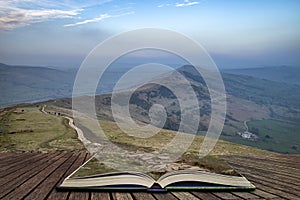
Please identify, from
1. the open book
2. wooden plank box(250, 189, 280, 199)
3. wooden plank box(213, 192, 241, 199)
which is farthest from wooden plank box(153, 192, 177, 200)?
wooden plank box(250, 189, 280, 199)

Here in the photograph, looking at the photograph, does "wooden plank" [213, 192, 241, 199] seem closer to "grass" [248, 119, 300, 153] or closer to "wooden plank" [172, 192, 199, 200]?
"wooden plank" [172, 192, 199, 200]

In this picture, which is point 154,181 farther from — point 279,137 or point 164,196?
point 279,137

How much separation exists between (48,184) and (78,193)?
761 mm

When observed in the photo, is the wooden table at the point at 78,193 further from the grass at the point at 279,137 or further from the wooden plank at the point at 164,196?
the grass at the point at 279,137

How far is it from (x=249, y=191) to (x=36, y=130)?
29.0 meters

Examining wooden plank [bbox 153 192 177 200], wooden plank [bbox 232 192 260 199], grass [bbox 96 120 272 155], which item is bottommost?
grass [bbox 96 120 272 155]

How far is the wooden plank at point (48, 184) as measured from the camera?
3629mm

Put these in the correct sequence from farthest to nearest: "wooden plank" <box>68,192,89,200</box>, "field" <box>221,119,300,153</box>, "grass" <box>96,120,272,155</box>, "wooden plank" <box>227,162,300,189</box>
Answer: "field" <box>221,119,300,153</box> → "grass" <box>96,120,272,155</box> → "wooden plank" <box>227,162,300,189</box> → "wooden plank" <box>68,192,89,200</box>

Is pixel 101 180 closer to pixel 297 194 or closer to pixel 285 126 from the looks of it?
pixel 297 194

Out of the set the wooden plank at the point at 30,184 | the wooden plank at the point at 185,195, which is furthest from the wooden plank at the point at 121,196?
the wooden plank at the point at 30,184

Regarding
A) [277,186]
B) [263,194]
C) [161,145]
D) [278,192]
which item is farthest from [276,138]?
[263,194]

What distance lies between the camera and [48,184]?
13.8 feet

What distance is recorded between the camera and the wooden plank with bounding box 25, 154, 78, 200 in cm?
363

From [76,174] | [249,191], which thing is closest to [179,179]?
[249,191]
